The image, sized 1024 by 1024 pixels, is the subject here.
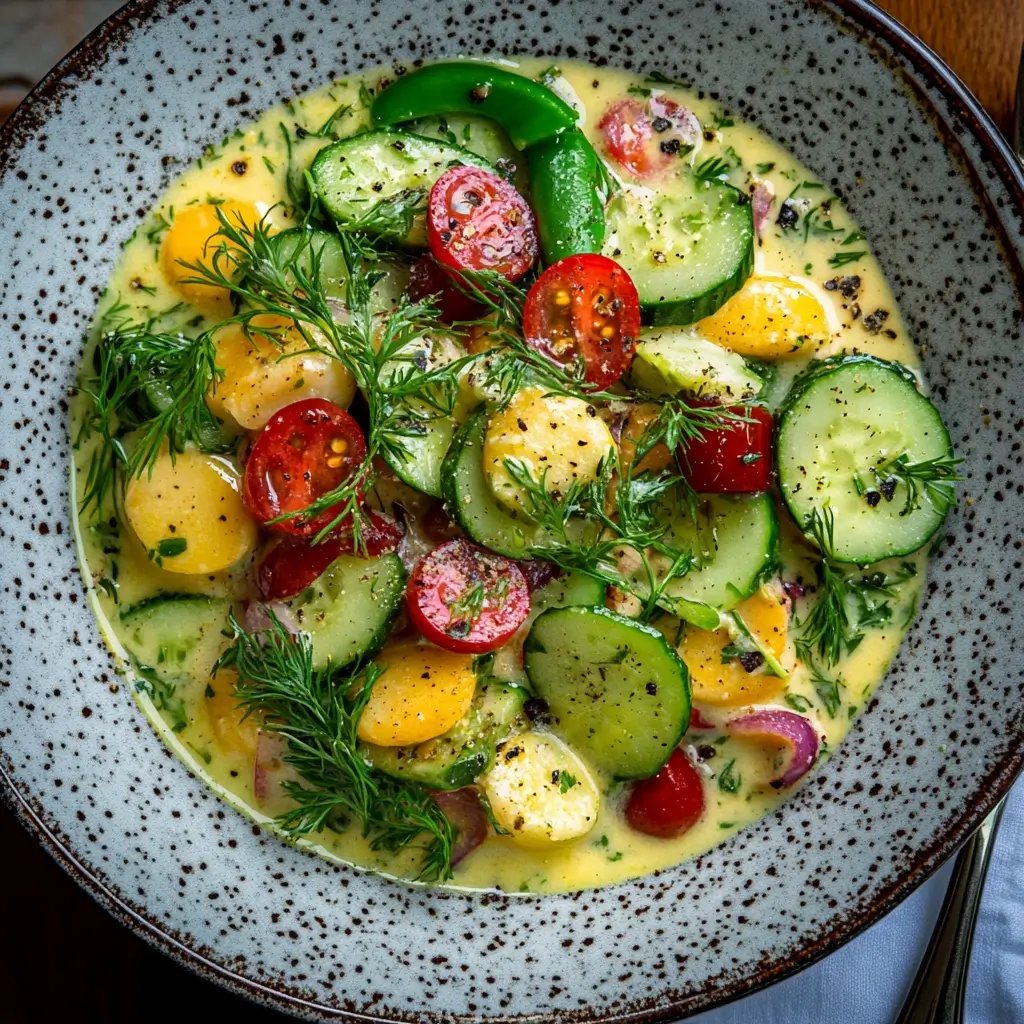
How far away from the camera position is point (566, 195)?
232 centimetres

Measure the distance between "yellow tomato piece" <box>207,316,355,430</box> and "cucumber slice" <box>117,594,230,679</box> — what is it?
0.44m

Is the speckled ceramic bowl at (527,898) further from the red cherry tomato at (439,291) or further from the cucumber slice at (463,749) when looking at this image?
the red cherry tomato at (439,291)

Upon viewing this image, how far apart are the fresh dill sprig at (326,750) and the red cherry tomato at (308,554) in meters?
0.08

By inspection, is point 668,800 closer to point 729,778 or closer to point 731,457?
point 729,778

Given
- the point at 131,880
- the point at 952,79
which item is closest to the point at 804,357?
the point at 952,79

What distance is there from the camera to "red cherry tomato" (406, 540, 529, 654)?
2188mm

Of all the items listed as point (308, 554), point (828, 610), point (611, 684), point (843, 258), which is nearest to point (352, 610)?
point (308, 554)

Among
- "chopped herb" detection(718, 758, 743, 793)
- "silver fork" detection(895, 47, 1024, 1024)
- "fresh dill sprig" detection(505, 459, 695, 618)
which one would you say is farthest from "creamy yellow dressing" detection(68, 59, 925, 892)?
"silver fork" detection(895, 47, 1024, 1024)

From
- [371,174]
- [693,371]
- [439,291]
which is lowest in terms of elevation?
[693,371]

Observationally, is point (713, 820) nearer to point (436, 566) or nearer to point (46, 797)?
point (436, 566)

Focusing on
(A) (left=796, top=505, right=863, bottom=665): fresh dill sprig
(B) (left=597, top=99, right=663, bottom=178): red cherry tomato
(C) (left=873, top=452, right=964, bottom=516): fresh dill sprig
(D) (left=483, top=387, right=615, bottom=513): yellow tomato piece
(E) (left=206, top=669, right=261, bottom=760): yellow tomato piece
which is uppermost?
(B) (left=597, top=99, right=663, bottom=178): red cherry tomato

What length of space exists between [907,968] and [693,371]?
5.11ft

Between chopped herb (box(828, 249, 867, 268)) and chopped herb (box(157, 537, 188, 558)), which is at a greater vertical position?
chopped herb (box(828, 249, 867, 268))

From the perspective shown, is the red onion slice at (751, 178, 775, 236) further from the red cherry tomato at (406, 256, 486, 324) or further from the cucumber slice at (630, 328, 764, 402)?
the red cherry tomato at (406, 256, 486, 324)
